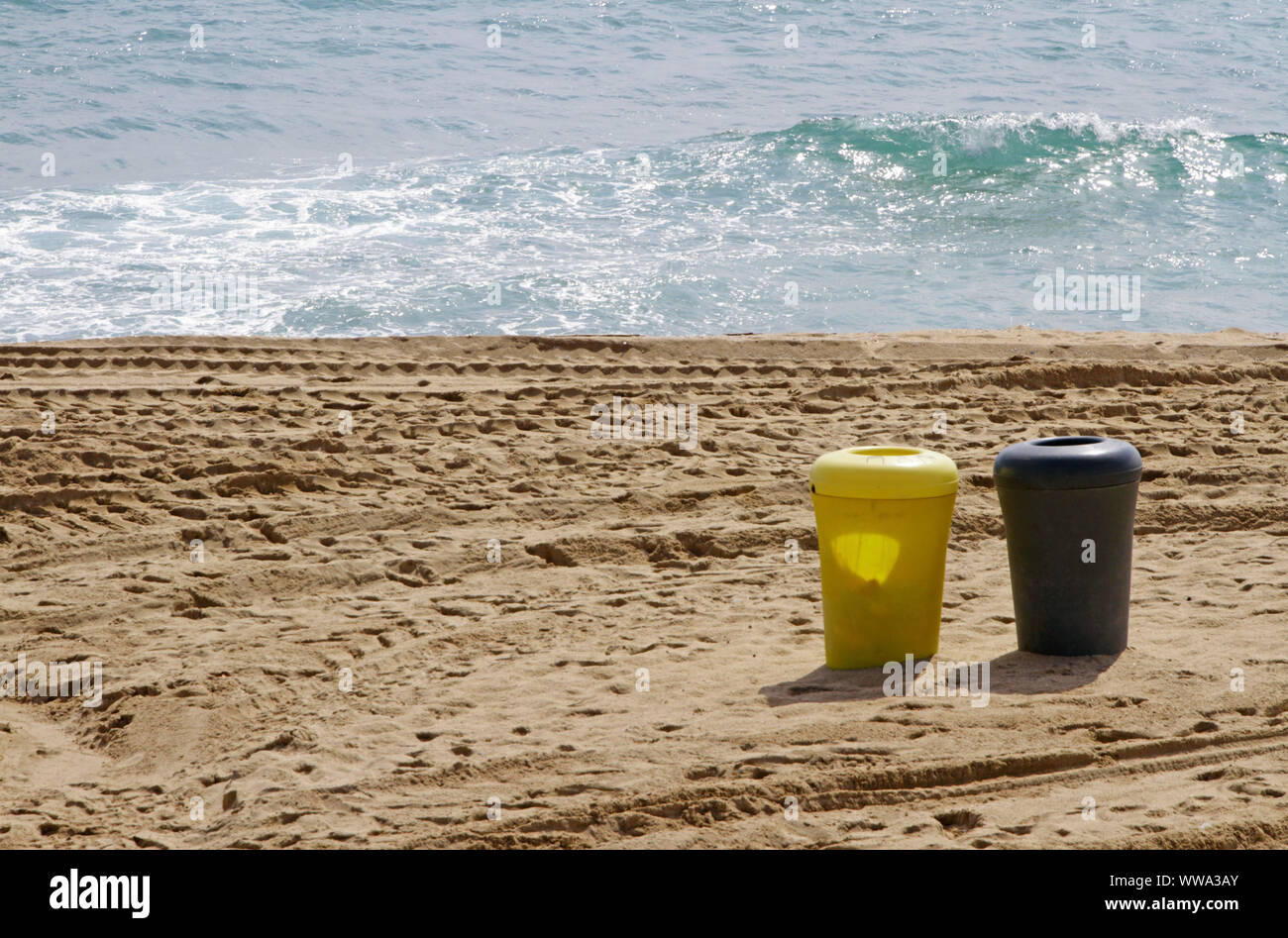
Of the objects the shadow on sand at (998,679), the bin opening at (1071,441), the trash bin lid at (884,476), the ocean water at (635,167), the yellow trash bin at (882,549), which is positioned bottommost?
the shadow on sand at (998,679)

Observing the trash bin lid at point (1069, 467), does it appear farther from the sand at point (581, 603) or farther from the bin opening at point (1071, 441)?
the sand at point (581, 603)

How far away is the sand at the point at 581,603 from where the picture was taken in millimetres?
3535

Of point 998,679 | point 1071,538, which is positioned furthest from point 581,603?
point 1071,538

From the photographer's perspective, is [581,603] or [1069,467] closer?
[1069,467]

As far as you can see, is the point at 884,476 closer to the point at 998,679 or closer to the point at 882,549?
the point at 882,549

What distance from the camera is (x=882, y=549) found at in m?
4.42

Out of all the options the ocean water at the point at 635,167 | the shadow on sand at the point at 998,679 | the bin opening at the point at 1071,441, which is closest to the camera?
the shadow on sand at the point at 998,679

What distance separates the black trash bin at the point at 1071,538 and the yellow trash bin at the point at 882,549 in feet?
0.96

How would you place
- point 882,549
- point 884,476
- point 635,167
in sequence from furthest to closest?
point 635,167 → point 882,549 → point 884,476

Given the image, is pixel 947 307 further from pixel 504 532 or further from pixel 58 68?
pixel 58 68

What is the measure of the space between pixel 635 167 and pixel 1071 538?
48.3 feet

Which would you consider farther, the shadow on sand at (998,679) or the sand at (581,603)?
the shadow on sand at (998,679)

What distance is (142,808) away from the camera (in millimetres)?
3727

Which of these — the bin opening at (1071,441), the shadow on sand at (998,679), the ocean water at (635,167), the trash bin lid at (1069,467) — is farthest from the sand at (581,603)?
the ocean water at (635,167)
